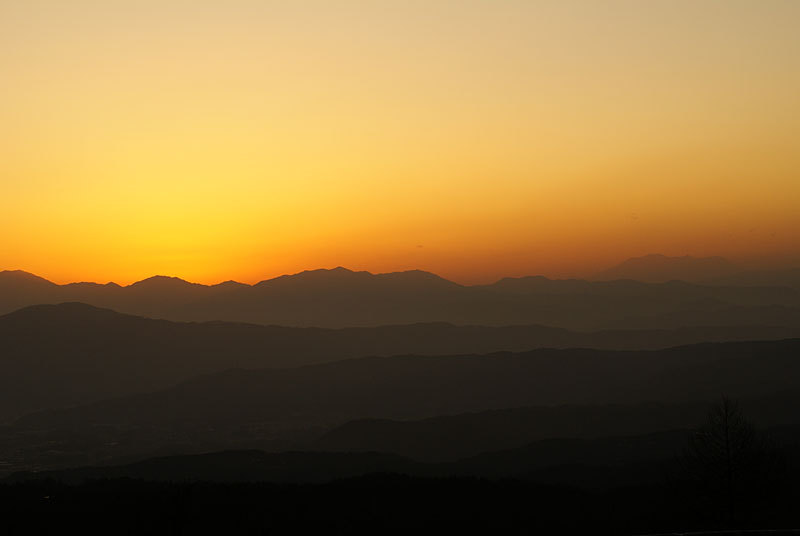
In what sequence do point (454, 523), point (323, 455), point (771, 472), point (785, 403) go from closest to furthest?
point (771, 472) < point (454, 523) < point (323, 455) < point (785, 403)

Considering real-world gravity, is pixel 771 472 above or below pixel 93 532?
above

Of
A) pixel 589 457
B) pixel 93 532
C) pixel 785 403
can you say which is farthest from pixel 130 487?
pixel 785 403

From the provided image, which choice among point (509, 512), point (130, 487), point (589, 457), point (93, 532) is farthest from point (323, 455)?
point (93, 532)

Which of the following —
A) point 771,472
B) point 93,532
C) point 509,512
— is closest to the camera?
point 771,472

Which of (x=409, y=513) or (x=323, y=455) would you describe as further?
(x=323, y=455)

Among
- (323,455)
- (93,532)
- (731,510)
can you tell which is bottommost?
(323,455)

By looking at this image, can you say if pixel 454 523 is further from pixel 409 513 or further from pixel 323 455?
pixel 323 455

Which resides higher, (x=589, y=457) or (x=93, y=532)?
(x=93, y=532)

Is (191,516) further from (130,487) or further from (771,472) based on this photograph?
(771,472)

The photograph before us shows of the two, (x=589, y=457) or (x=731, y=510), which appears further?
(x=589, y=457)
